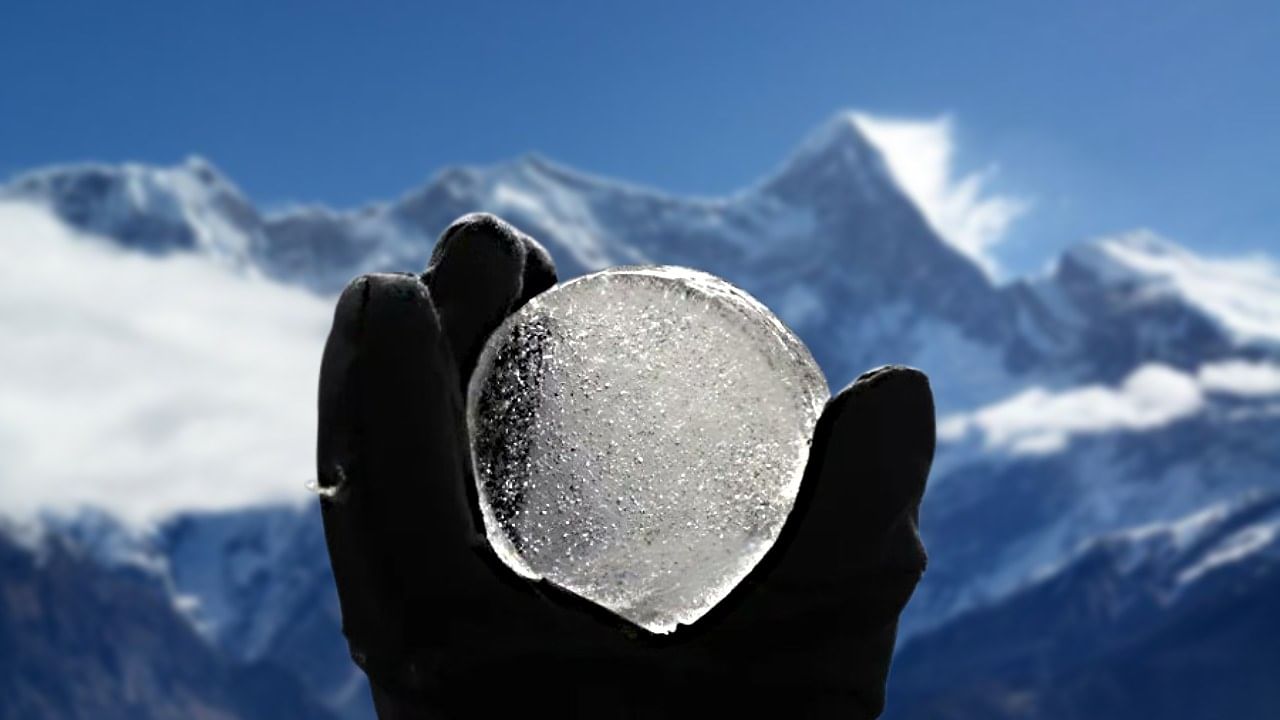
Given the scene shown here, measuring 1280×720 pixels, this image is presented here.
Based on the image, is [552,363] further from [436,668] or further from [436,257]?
[436,668]

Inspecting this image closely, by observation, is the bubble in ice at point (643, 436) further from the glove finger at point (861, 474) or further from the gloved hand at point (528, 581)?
the glove finger at point (861, 474)

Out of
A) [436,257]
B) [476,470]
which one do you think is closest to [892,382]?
[476,470]

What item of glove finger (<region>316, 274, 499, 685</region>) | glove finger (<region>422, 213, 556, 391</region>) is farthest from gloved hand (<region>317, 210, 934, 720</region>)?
glove finger (<region>422, 213, 556, 391</region>)

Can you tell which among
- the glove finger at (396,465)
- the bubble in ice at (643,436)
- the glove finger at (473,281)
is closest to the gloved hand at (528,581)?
the glove finger at (396,465)

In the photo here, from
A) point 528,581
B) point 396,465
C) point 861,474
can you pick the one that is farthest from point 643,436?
point 396,465

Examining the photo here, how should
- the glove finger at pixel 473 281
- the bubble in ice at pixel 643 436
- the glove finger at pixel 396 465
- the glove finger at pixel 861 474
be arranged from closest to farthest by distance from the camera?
the glove finger at pixel 396 465 < the glove finger at pixel 861 474 < the bubble in ice at pixel 643 436 < the glove finger at pixel 473 281
